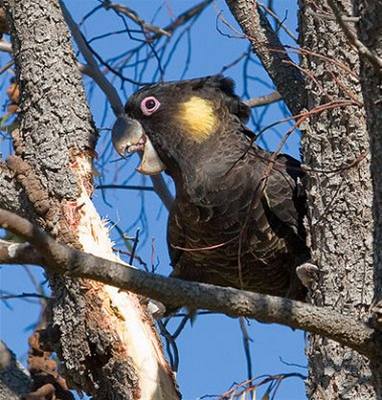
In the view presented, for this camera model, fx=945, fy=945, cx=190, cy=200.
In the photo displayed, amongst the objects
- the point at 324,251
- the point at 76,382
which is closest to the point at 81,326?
the point at 76,382

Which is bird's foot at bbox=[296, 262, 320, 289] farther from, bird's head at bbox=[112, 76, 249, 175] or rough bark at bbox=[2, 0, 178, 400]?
bird's head at bbox=[112, 76, 249, 175]

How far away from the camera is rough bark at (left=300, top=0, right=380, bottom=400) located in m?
3.06

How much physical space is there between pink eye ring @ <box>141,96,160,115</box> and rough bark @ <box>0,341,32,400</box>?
139 cm

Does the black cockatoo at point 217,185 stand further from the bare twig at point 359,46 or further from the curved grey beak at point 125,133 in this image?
the bare twig at point 359,46

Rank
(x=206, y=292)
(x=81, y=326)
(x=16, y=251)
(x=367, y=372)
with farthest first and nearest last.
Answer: (x=81, y=326), (x=367, y=372), (x=206, y=292), (x=16, y=251)

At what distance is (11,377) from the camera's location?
11.3ft

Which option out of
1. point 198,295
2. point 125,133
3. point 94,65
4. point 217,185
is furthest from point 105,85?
point 198,295

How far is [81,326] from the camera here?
318cm

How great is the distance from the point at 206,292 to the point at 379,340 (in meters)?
0.46

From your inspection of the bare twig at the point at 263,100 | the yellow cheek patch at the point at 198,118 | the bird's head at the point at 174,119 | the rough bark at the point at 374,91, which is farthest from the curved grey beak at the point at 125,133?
the rough bark at the point at 374,91

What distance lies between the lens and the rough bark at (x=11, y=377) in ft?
11.1

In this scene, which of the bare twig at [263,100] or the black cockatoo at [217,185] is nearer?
the black cockatoo at [217,185]

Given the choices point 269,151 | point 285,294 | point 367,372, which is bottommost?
point 367,372

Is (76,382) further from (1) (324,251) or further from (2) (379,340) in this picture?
(2) (379,340)
